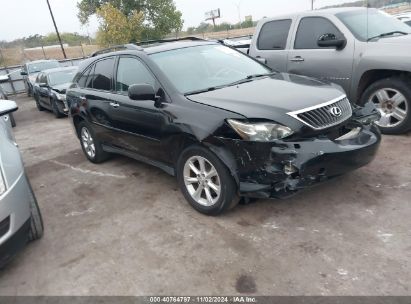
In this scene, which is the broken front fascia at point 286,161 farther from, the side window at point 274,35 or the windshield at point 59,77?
the windshield at point 59,77

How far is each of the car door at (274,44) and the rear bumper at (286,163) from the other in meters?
3.16

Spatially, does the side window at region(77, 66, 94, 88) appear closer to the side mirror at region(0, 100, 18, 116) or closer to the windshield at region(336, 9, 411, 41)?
the side mirror at region(0, 100, 18, 116)

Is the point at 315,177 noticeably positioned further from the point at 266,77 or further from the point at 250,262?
the point at 266,77

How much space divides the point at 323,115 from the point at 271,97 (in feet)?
1.66

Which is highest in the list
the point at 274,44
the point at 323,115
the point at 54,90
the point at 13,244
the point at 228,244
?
the point at 274,44

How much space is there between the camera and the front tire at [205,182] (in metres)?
3.45

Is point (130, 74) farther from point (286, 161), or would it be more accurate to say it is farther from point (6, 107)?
point (286, 161)

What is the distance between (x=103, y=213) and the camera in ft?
13.7

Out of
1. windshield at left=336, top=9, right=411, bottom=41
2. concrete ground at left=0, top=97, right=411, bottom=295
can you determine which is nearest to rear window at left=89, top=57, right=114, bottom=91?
concrete ground at left=0, top=97, right=411, bottom=295

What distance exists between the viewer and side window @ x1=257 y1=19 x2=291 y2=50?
249 inches

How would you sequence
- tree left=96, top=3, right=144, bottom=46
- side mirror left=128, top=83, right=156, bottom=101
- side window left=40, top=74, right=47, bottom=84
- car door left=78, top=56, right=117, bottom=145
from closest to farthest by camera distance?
side mirror left=128, top=83, right=156, bottom=101 → car door left=78, top=56, right=117, bottom=145 → side window left=40, top=74, right=47, bottom=84 → tree left=96, top=3, right=144, bottom=46

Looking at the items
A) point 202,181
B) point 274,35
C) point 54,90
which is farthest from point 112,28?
point 202,181

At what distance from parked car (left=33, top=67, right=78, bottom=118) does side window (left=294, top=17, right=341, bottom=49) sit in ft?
21.3

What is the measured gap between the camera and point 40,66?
52.1 ft
